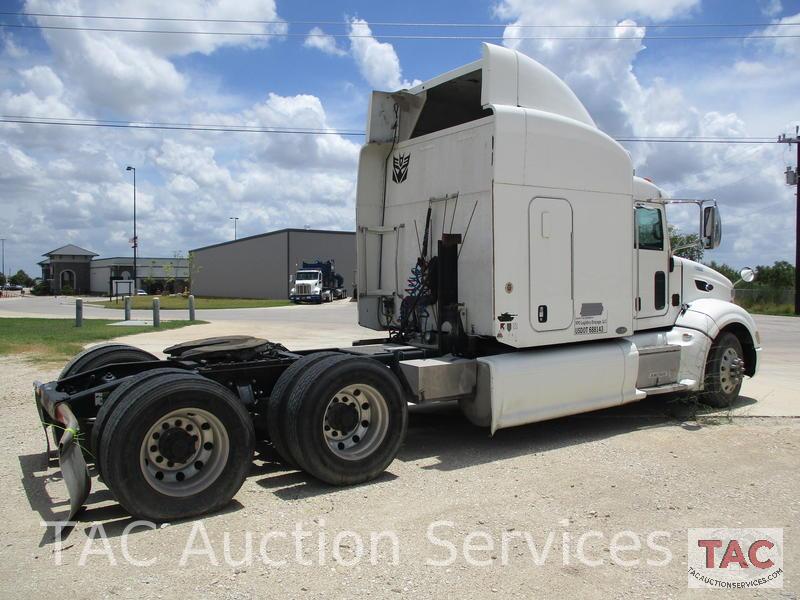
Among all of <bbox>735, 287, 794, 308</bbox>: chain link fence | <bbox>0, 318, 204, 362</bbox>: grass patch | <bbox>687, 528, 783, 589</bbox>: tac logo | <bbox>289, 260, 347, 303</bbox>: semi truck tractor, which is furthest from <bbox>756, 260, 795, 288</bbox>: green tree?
<bbox>687, 528, 783, 589</bbox>: tac logo

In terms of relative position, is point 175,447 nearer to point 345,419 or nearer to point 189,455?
point 189,455

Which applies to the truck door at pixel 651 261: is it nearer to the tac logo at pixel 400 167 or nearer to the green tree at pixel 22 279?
the tac logo at pixel 400 167

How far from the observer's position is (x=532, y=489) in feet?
17.9

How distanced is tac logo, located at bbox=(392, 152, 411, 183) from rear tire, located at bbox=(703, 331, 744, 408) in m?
4.35

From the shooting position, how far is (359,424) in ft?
18.7

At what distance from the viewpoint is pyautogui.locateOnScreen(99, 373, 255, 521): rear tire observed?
4.46 metres

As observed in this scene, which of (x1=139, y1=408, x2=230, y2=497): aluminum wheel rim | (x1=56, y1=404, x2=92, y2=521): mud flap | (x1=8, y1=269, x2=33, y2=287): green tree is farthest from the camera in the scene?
(x1=8, y1=269, x2=33, y2=287): green tree

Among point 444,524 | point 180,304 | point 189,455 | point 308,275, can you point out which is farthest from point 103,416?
point 308,275

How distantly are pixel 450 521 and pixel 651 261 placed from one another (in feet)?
15.9

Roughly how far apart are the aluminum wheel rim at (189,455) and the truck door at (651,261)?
17.0 feet

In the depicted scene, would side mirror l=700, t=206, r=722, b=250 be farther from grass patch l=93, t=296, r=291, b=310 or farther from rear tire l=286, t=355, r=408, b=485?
grass patch l=93, t=296, r=291, b=310

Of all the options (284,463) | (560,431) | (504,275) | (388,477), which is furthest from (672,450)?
(284,463)

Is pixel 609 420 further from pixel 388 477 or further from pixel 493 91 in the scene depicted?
pixel 493 91

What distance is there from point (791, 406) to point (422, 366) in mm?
5622
